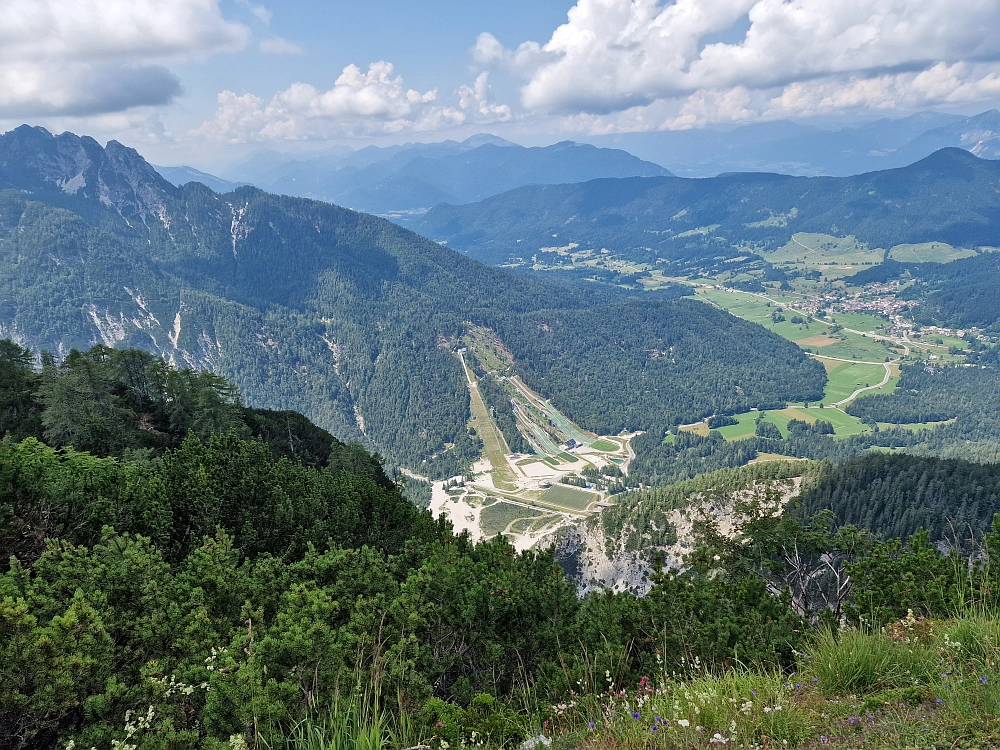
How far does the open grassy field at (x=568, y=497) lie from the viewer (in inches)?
5861

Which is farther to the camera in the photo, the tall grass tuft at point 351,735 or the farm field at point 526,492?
the farm field at point 526,492

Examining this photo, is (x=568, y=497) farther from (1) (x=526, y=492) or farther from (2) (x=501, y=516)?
(2) (x=501, y=516)

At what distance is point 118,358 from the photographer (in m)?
61.3

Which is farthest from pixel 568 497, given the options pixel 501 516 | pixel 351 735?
pixel 351 735

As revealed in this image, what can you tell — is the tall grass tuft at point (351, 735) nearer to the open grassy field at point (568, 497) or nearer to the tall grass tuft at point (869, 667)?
the tall grass tuft at point (869, 667)

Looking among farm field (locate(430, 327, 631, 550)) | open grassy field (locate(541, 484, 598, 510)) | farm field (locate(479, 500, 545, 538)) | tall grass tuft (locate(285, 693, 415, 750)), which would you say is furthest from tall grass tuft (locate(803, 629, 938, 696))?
open grassy field (locate(541, 484, 598, 510))

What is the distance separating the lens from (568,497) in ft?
504

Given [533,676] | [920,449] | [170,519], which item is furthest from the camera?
[920,449]

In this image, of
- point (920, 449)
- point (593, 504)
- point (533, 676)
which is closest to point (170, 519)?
point (533, 676)

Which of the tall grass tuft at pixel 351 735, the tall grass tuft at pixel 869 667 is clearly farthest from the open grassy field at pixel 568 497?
the tall grass tuft at pixel 351 735

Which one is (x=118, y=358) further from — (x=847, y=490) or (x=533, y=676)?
(x=847, y=490)

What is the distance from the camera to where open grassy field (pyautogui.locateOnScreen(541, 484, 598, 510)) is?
488ft

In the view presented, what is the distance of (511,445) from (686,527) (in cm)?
11235

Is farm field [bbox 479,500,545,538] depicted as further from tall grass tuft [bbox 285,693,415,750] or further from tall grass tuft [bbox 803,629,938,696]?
tall grass tuft [bbox 285,693,415,750]
